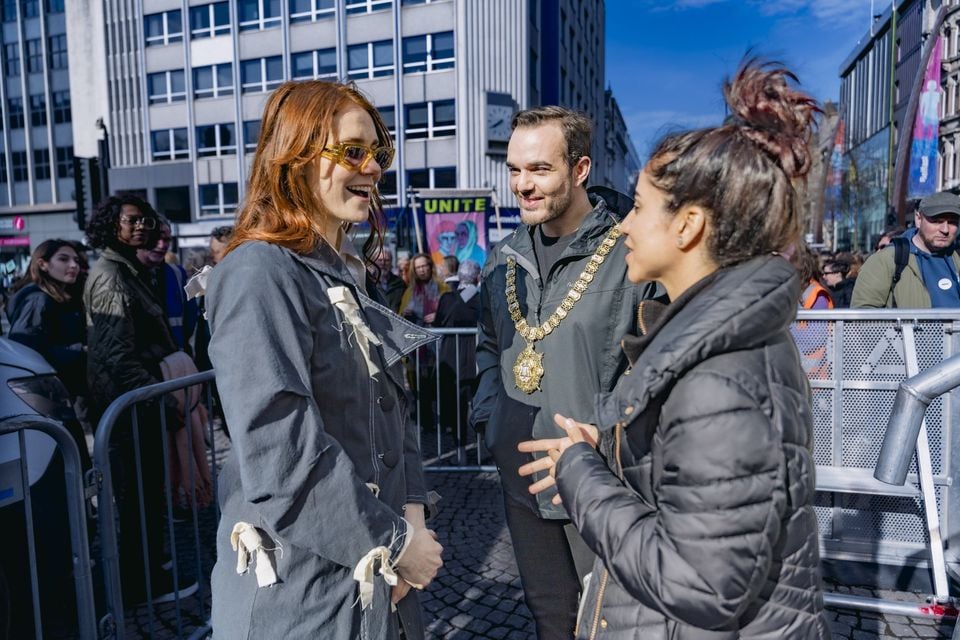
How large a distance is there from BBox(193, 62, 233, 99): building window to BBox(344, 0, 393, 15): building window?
7.17 m

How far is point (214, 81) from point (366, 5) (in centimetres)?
923

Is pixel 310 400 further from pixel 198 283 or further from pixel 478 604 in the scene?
pixel 478 604

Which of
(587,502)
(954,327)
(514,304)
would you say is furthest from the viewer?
(954,327)

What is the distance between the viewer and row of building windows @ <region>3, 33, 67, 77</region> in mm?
39812

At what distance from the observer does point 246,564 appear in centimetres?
142

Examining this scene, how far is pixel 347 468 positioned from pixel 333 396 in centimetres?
19

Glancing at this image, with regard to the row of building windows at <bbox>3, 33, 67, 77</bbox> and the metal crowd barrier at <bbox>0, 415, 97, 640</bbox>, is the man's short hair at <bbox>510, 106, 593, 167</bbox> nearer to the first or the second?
the metal crowd barrier at <bbox>0, 415, 97, 640</bbox>

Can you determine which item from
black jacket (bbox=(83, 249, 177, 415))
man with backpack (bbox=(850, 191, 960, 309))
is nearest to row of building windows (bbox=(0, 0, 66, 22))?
black jacket (bbox=(83, 249, 177, 415))

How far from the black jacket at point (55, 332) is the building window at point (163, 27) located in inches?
1325

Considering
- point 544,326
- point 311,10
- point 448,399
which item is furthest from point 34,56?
point 544,326

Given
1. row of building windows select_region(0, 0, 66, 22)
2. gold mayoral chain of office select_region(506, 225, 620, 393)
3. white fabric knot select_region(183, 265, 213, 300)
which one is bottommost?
gold mayoral chain of office select_region(506, 225, 620, 393)

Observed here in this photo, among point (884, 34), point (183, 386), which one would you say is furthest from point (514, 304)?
point (884, 34)

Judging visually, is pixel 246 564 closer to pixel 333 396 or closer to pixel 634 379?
pixel 333 396

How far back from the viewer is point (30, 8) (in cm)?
4012
